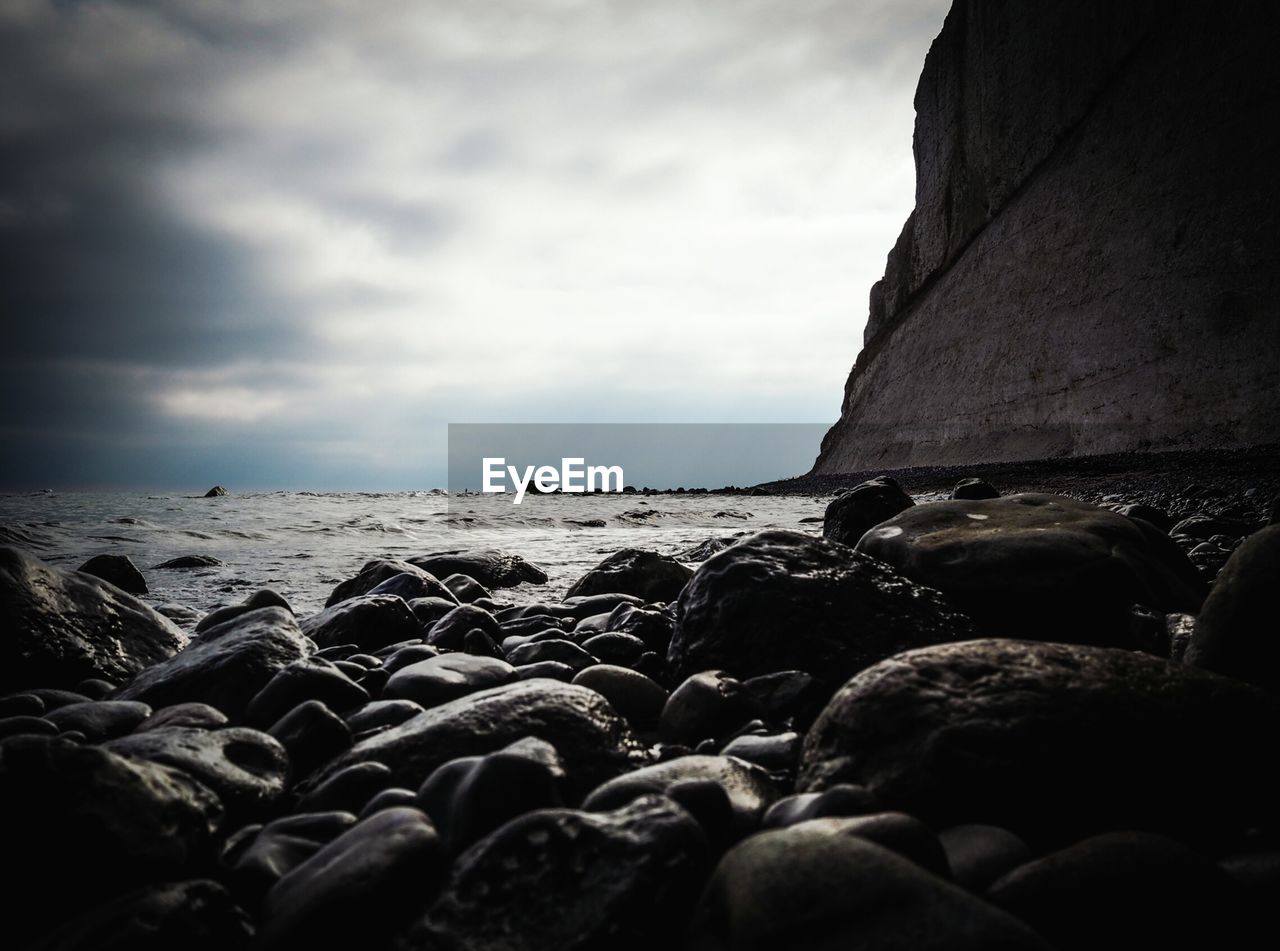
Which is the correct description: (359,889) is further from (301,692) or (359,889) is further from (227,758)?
(301,692)

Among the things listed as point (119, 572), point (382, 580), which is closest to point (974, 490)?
point (382, 580)

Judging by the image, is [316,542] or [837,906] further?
[316,542]

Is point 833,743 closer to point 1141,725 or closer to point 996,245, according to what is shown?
point 1141,725

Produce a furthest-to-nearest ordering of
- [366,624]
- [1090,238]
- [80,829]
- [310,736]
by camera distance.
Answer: [1090,238]
[366,624]
[310,736]
[80,829]

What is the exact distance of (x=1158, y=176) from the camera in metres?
19.1

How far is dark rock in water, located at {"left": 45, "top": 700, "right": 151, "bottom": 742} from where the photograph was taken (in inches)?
99.6

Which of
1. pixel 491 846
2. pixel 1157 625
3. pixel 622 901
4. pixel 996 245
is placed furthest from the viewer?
pixel 996 245

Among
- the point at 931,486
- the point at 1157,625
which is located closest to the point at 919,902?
the point at 1157,625

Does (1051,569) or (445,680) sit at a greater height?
(1051,569)

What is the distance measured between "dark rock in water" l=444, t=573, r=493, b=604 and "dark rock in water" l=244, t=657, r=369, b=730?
2555 mm

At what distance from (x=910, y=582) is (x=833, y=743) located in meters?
1.43

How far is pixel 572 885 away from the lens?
140 cm

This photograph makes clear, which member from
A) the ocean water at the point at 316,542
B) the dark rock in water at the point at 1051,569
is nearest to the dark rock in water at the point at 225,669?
the ocean water at the point at 316,542

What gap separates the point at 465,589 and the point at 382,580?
65 centimetres
